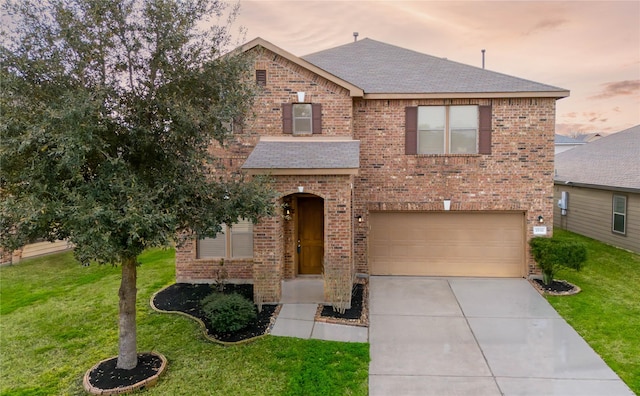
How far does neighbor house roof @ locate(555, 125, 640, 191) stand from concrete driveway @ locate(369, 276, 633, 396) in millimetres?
7688

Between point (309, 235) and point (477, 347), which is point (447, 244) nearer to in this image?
point (309, 235)

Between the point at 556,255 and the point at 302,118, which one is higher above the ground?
the point at 302,118

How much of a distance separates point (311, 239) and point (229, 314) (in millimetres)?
3575

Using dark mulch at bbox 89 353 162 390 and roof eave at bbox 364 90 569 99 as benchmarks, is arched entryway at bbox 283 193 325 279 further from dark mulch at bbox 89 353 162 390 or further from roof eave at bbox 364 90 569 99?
dark mulch at bbox 89 353 162 390

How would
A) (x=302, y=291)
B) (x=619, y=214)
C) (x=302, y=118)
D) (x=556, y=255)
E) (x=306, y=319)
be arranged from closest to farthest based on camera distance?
1. (x=306, y=319)
2. (x=302, y=291)
3. (x=556, y=255)
4. (x=302, y=118)
5. (x=619, y=214)

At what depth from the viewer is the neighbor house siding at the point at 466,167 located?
1033cm

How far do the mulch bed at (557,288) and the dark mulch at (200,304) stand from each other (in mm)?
6766

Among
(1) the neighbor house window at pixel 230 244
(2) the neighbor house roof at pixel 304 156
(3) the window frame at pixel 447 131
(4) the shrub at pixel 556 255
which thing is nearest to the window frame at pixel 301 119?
(2) the neighbor house roof at pixel 304 156

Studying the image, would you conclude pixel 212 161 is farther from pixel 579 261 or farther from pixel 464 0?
pixel 464 0

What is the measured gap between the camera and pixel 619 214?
1382 centimetres

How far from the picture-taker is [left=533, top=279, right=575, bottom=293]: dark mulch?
372 inches

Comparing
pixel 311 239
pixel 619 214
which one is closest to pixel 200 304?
pixel 311 239

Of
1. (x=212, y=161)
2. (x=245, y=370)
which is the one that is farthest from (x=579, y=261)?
(x=212, y=161)

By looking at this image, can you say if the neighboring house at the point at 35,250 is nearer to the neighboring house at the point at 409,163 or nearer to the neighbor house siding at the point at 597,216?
the neighboring house at the point at 409,163
